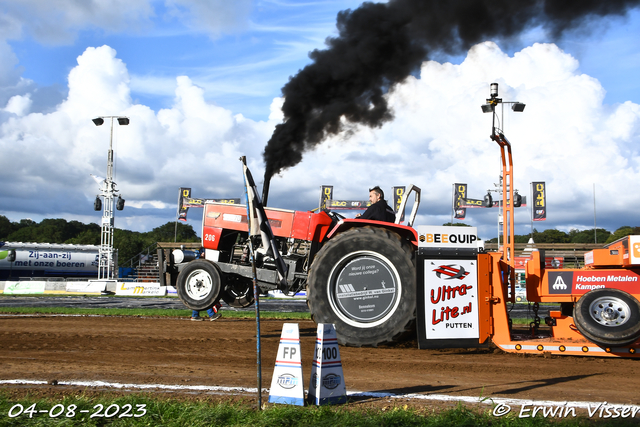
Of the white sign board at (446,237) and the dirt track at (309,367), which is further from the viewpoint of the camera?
the white sign board at (446,237)

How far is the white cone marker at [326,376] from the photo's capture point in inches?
149

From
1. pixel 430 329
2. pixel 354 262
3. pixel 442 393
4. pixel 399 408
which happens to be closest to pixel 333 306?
pixel 354 262

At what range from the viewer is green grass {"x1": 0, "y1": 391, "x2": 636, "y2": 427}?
10.6ft

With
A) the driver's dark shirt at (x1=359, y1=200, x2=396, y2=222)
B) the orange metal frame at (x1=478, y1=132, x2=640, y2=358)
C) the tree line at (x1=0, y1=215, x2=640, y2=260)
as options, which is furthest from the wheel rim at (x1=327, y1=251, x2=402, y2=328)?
the tree line at (x1=0, y1=215, x2=640, y2=260)

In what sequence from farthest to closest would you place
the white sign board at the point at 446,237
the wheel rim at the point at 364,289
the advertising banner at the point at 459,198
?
1. the advertising banner at the point at 459,198
2. the wheel rim at the point at 364,289
3. the white sign board at the point at 446,237

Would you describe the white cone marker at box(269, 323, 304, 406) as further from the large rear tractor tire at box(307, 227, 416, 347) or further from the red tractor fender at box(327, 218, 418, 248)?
the red tractor fender at box(327, 218, 418, 248)

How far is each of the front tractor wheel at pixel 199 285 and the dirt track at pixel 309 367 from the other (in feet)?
2.10

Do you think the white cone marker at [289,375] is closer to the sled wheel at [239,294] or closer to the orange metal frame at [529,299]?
the orange metal frame at [529,299]

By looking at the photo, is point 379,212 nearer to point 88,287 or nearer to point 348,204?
point 88,287

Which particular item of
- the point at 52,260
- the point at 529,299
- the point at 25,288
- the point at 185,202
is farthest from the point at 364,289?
the point at 52,260

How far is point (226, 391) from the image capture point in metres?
4.15

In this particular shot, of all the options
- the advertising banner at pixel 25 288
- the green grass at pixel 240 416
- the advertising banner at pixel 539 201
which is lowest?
the advertising banner at pixel 25 288

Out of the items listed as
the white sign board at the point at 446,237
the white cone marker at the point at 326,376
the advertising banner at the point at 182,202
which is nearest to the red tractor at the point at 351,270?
the white sign board at the point at 446,237

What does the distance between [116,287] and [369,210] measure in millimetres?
24227
